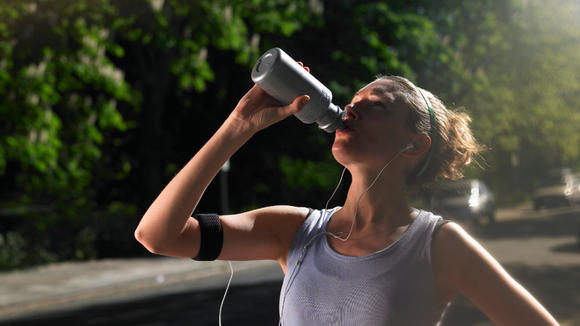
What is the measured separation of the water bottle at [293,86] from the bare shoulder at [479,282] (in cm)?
38

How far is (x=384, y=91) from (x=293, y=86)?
249 mm

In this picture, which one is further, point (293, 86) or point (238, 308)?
point (238, 308)

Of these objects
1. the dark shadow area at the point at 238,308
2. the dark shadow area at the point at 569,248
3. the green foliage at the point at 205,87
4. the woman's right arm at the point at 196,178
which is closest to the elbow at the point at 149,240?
the woman's right arm at the point at 196,178

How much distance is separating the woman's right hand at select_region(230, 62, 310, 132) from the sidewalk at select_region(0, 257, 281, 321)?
867 cm

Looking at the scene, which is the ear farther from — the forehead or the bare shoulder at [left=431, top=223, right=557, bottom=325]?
the bare shoulder at [left=431, top=223, right=557, bottom=325]

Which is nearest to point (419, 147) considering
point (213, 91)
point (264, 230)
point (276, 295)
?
point (264, 230)

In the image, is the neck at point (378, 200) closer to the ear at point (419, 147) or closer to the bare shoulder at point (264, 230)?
the ear at point (419, 147)

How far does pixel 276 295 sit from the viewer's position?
9.13 meters

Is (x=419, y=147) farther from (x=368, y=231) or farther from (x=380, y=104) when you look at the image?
(x=368, y=231)

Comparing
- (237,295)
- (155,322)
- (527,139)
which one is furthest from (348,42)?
(527,139)

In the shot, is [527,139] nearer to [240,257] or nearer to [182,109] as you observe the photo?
[182,109]

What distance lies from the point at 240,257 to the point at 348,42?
40.1 ft

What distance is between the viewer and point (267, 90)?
1.43m

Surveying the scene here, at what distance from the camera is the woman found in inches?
51.9
